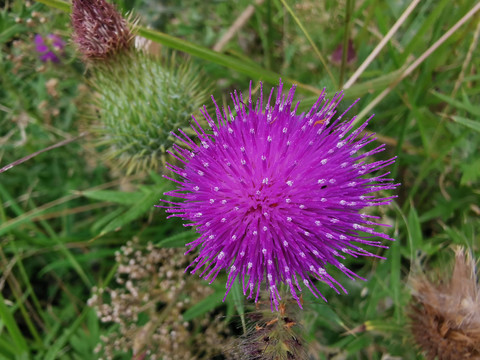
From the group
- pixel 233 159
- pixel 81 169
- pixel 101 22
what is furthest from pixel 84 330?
pixel 101 22

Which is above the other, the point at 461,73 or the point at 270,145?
the point at 461,73

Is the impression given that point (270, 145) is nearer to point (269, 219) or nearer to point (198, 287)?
point (269, 219)

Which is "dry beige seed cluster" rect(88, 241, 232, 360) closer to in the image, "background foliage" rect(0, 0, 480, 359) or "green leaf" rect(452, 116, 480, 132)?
"background foliage" rect(0, 0, 480, 359)

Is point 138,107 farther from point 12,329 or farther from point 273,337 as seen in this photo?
point 12,329

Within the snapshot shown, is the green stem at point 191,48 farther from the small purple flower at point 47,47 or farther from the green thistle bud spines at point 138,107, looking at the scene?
the small purple flower at point 47,47

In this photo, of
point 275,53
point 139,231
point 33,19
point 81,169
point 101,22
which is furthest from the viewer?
point 275,53

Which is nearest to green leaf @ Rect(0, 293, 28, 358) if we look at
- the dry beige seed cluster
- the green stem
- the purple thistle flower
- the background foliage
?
the background foliage
